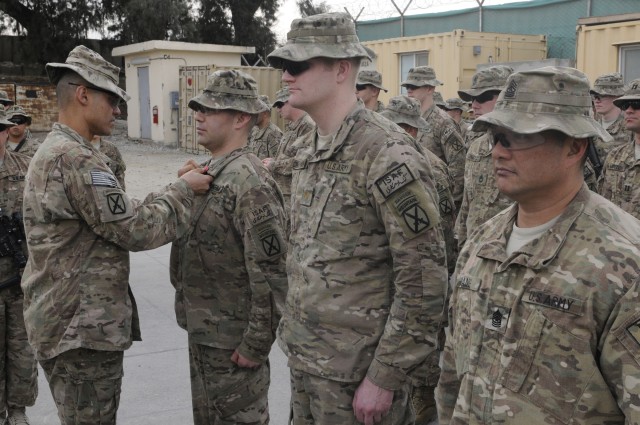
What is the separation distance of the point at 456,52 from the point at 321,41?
12.1 meters

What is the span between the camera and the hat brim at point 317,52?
253 centimetres

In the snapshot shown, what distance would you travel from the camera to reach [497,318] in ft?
6.06

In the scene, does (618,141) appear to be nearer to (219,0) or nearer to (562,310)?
(562,310)

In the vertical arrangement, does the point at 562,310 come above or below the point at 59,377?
above

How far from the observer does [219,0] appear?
26.5 metres

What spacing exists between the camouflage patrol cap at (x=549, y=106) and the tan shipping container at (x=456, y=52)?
497 inches

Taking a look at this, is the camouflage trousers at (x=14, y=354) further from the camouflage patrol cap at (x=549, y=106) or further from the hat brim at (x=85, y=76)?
the camouflage patrol cap at (x=549, y=106)

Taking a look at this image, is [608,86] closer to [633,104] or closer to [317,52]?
[633,104]

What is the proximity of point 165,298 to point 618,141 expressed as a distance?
4724mm

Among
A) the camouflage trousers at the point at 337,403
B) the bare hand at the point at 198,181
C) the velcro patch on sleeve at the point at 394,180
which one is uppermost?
the velcro patch on sleeve at the point at 394,180

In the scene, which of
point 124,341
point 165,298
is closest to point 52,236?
point 124,341

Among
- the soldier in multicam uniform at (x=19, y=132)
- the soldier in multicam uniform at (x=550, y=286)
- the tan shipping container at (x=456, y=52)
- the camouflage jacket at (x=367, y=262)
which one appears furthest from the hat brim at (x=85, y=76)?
the tan shipping container at (x=456, y=52)

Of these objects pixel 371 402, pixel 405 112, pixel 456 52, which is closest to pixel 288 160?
pixel 405 112

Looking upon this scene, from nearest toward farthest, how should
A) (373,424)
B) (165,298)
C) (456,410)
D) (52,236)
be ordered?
1. (456,410)
2. (373,424)
3. (52,236)
4. (165,298)
